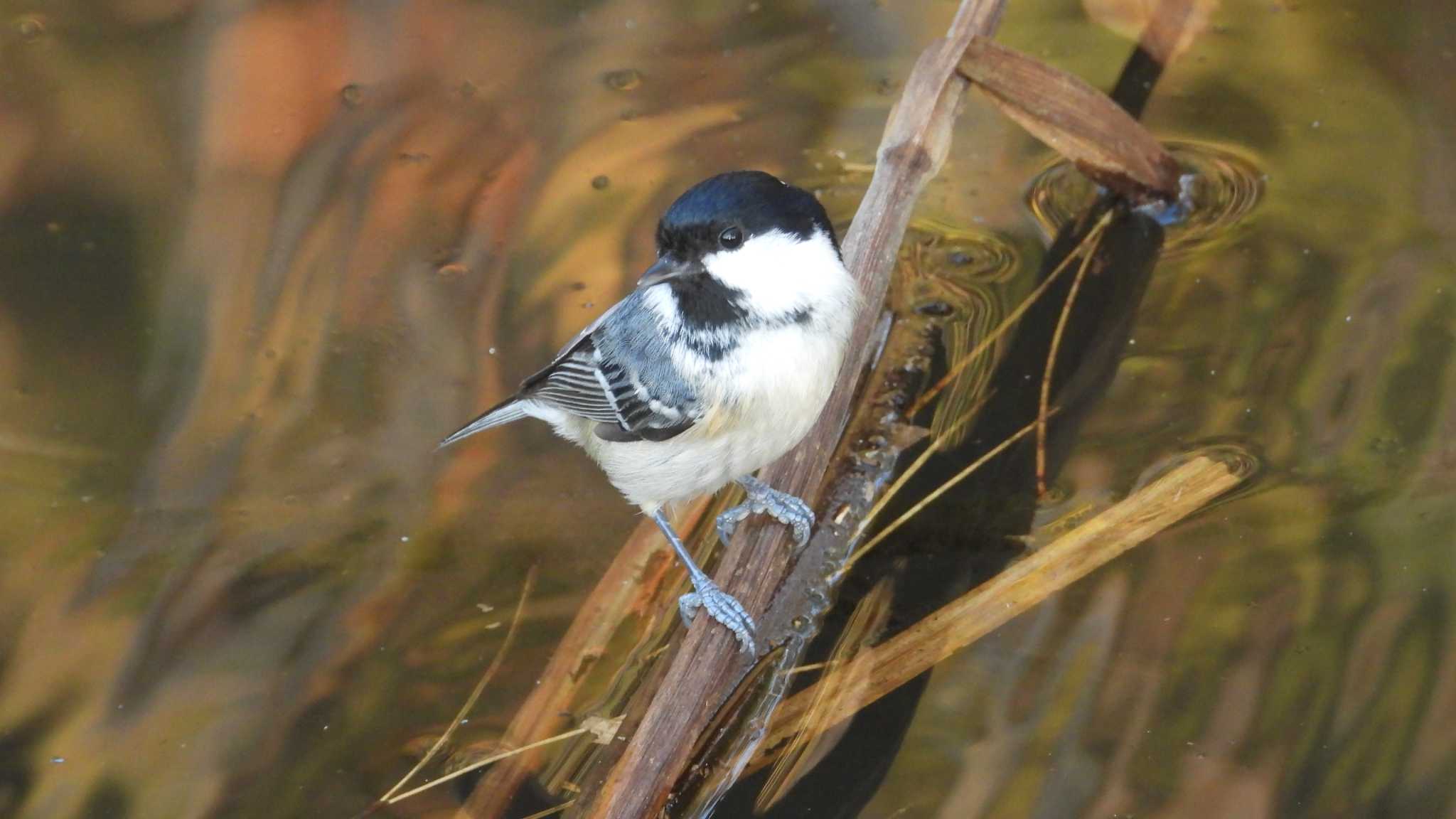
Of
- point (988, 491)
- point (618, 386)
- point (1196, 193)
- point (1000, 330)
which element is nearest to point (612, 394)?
point (618, 386)

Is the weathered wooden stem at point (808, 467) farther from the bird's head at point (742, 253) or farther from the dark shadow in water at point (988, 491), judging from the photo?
the bird's head at point (742, 253)

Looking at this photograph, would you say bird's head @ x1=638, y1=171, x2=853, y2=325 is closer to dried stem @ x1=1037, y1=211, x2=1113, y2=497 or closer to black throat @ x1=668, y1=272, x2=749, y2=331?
black throat @ x1=668, y1=272, x2=749, y2=331

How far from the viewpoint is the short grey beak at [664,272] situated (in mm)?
2145

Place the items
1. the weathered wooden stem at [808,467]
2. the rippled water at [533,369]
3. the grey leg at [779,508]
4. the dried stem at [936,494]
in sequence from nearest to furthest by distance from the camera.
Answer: the weathered wooden stem at [808,467], the rippled water at [533,369], the grey leg at [779,508], the dried stem at [936,494]

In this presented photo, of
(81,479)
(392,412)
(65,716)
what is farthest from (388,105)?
(65,716)

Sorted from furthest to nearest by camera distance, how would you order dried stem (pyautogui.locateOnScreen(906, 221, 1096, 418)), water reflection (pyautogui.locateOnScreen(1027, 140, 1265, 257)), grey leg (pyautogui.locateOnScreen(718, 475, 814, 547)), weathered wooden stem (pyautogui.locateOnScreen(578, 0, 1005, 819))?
water reflection (pyautogui.locateOnScreen(1027, 140, 1265, 257))
dried stem (pyautogui.locateOnScreen(906, 221, 1096, 418))
grey leg (pyautogui.locateOnScreen(718, 475, 814, 547))
weathered wooden stem (pyautogui.locateOnScreen(578, 0, 1005, 819))

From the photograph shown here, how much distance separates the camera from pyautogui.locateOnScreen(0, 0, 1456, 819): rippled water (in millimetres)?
2225

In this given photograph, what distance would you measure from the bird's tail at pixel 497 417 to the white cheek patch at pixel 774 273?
1.93 feet

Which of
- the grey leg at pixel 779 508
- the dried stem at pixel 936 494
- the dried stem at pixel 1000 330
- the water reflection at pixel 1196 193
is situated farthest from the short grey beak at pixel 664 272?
the water reflection at pixel 1196 193

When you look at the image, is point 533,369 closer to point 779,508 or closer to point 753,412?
point 779,508

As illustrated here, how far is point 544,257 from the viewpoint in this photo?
10.4 ft

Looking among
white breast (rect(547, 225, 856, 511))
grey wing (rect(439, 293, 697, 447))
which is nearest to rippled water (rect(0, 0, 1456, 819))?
grey wing (rect(439, 293, 697, 447))

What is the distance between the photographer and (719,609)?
7.05ft

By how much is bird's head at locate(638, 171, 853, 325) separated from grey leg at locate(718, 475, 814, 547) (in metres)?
0.35
